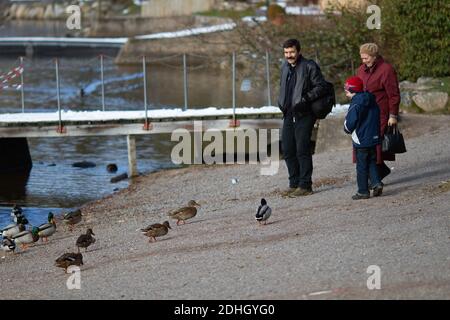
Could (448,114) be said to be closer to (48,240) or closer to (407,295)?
(48,240)

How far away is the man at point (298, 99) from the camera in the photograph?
14977mm

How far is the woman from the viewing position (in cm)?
1472

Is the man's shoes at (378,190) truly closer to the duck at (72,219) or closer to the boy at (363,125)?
the boy at (363,125)

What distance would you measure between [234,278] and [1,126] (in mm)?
14858

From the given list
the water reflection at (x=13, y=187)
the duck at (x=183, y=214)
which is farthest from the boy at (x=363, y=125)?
the water reflection at (x=13, y=187)

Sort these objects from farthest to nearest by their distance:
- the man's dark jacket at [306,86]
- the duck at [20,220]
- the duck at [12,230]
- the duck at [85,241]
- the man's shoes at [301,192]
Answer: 1. the duck at [20,220]
2. the duck at [12,230]
3. the man's shoes at [301,192]
4. the man's dark jacket at [306,86]
5. the duck at [85,241]

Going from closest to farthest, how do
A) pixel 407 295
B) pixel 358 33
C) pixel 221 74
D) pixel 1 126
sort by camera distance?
pixel 407 295
pixel 1 126
pixel 358 33
pixel 221 74

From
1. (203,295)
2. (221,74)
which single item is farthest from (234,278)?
(221,74)

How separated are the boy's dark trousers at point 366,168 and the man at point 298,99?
819 millimetres

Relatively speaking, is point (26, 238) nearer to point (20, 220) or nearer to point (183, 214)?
point (183, 214)

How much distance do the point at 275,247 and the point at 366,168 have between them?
2.71 meters

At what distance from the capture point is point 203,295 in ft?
35.3

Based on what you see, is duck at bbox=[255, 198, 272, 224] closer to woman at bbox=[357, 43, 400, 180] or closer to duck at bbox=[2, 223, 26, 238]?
woman at bbox=[357, 43, 400, 180]

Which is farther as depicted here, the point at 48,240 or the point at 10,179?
the point at 10,179
